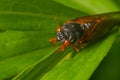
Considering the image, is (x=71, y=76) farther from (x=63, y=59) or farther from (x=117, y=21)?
(x=117, y=21)

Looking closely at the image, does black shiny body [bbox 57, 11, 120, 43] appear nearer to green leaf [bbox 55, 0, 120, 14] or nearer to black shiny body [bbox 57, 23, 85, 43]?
black shiny body [bbox 57, 23, 85, 43]

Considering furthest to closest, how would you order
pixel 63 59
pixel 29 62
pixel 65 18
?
pixel 65 18 → pixel 29 62 → pixel 63 59

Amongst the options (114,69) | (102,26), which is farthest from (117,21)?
(114,69)

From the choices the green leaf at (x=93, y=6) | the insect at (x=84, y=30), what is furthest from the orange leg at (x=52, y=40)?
the green leaf at (x=93, y=6)

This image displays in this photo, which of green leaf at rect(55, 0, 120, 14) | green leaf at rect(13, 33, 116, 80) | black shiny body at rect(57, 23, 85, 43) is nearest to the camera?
green leaf at rect(13, 33, 116, 80)

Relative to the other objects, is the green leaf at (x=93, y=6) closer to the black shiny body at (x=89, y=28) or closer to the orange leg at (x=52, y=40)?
the black shiny body at (x=89, y=28)

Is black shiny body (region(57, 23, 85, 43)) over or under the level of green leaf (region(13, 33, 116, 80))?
over

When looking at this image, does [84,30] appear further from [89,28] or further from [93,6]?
[93,6]

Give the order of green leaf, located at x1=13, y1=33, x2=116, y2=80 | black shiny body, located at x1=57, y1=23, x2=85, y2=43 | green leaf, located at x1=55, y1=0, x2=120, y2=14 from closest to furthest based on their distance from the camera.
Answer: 1. green leaf, located at x1=13, y1=33, x2=116, y2=80
2. black shiny body, located at x1=57, y1=23, x2=85, y2=43
3. green leaf, located at x1=55, y1=0, x2=120, y2=14

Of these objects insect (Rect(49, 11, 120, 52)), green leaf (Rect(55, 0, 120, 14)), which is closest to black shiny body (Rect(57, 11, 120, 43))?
insect (Rect(49, 11, 120, 52))
